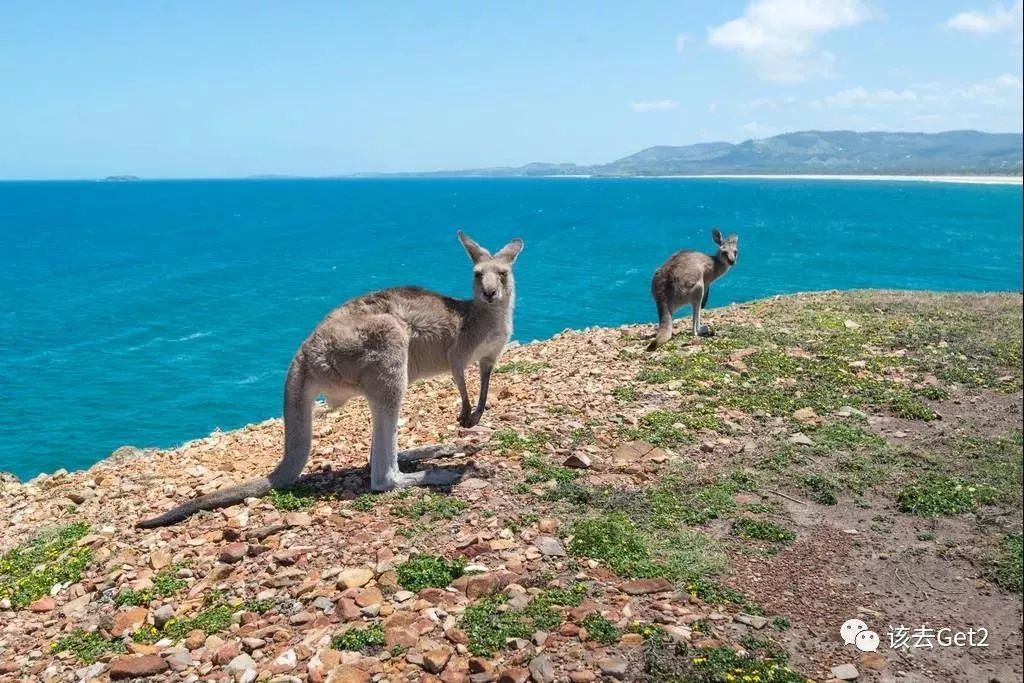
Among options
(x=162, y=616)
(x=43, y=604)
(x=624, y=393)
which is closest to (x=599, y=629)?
(x=162, y=616)

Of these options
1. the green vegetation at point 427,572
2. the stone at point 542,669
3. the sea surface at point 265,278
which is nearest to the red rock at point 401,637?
the green vegetation at point 427,572

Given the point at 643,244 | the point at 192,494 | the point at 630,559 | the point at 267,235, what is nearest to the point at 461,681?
the point at 630,559

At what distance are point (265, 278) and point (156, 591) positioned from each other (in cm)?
4387

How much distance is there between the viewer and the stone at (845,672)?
4.98m

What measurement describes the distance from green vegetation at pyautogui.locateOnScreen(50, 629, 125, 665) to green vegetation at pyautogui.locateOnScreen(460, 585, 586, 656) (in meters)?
2.44

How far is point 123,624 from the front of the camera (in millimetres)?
5773

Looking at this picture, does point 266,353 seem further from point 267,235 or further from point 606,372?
point 267,235

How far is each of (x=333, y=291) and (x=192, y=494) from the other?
36204 mm

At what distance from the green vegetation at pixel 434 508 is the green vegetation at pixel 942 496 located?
13.5 ft

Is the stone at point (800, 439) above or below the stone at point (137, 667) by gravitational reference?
above

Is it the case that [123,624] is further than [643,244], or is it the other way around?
[643,244]

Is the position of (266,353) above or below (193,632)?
below

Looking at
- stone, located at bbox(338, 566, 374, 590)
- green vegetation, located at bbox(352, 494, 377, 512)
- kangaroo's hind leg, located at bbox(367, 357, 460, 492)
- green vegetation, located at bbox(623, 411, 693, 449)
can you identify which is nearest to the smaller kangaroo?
green vegetation, located at bbox(623, 411, 693, 449)

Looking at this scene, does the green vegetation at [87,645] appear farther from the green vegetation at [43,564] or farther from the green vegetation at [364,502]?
the green vegetation at [364,502]
